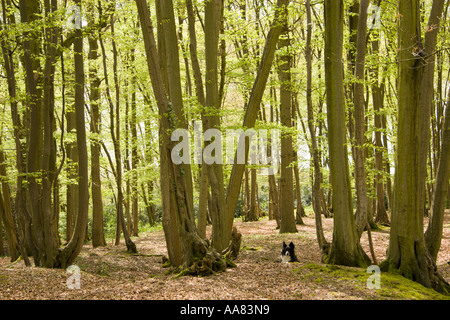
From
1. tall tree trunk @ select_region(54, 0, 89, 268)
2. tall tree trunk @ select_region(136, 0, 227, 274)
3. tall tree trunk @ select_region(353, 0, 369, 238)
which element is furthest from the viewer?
tall tree trunk @ select_region(54, 0, 89, 268)

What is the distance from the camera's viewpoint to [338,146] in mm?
7270

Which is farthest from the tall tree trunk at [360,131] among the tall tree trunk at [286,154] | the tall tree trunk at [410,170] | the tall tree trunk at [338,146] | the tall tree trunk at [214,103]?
the tall tree trunk at [286,154]

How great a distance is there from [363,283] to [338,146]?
2445 millimetres

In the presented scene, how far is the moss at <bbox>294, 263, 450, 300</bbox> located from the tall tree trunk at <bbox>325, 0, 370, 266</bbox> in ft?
1.61

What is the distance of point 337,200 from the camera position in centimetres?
729

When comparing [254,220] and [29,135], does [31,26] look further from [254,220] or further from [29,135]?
[254,220]

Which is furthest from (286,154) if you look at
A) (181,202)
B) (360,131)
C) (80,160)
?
(181,202)

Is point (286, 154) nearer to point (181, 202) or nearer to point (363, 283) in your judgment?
point (181, 202)

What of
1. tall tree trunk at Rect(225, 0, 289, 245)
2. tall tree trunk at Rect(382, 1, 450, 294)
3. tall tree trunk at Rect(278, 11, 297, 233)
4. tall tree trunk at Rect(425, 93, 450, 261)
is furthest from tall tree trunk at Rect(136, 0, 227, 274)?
tall tree trunk at Rect(278, 11, 297, 233)

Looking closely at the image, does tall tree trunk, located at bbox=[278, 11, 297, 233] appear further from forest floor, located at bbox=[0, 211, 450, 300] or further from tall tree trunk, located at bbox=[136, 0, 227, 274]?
tall tree trunk, located at bbox=[136, 0, 227, 274]

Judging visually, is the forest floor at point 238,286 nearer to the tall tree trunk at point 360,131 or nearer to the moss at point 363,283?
the moss at point 363,283

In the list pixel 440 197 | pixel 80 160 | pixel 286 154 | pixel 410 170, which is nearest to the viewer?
pixel 410 170

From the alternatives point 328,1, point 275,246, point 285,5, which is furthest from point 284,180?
point 328,1

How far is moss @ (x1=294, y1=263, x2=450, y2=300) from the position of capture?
5602 mm
